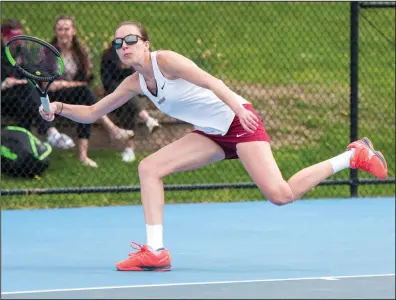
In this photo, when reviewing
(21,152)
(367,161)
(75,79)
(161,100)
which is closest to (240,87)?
(75,79)

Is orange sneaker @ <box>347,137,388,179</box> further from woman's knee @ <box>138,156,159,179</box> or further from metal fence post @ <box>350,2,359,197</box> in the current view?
metal fence post @ <box>350,2,359,197</box>

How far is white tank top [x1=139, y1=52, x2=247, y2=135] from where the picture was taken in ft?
25.0

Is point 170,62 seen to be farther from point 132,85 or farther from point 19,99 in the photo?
point 19,99

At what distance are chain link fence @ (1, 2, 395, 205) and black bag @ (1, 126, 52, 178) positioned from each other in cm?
10

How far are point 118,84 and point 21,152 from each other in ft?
3.62

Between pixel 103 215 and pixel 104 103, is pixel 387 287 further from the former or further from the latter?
pixel 103 215

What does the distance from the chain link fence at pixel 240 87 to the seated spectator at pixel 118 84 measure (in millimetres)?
12

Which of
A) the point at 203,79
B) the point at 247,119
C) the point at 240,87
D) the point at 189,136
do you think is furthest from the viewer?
the point at 240,87

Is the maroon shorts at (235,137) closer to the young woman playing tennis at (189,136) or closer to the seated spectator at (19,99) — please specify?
the young woman playing tennis at (189,136)

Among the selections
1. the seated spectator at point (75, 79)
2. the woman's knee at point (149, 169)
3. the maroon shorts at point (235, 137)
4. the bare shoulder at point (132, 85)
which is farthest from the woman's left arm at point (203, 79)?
the seated spectator at point (75, 79)

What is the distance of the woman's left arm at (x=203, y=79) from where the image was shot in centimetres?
704

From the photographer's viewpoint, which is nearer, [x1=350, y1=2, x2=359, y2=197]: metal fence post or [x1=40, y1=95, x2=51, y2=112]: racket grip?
[x1=40, y1=95, x2=51, y2=112]: racket grip

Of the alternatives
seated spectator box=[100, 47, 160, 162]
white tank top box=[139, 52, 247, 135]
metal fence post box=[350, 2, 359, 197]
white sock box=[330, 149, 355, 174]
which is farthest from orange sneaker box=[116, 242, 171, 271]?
metal fence post box=[350, 2, 359, 197]

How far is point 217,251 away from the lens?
917 cm
